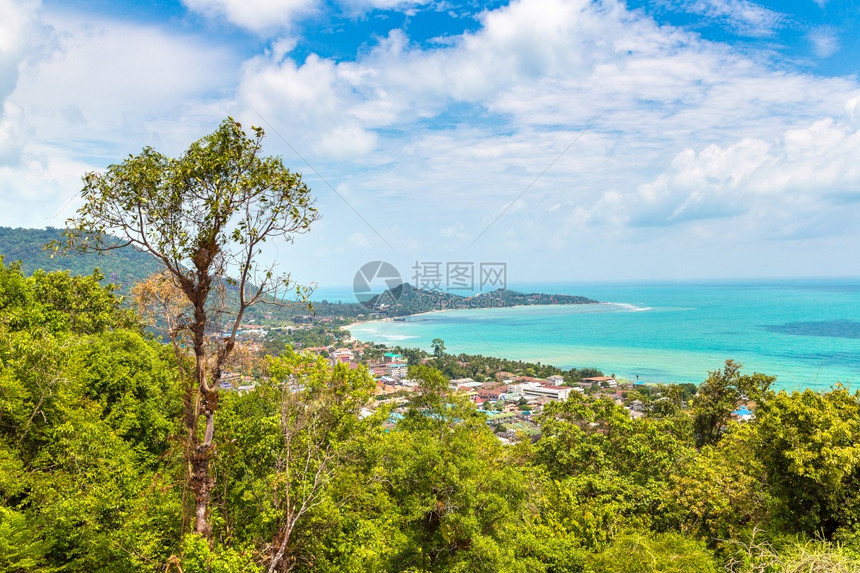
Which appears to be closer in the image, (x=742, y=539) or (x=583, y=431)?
(x=742, y=539)

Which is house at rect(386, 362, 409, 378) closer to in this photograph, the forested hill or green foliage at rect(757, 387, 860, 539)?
the forested hill

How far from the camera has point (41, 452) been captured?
25.8 ft

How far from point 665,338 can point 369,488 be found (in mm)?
72262

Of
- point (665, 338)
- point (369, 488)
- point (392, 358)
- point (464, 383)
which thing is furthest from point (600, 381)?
point (665, 338)

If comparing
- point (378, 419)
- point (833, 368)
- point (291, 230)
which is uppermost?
point (291, 230)

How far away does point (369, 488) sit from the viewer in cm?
727

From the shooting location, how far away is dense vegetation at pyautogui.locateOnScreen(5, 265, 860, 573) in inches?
236

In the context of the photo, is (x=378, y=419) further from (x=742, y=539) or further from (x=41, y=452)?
(x=742, y=539)

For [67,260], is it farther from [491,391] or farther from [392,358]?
[491,391]

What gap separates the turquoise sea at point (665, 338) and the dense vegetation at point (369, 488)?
19.9 m

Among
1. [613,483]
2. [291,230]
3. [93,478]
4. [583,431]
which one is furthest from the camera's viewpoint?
[583,431]

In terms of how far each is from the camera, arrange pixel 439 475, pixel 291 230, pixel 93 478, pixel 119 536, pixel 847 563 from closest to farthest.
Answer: pixel 291 230
pixel 847 563
pixel 119 536
pixel 439 475
pixel 93 478

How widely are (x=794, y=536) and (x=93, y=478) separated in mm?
11166

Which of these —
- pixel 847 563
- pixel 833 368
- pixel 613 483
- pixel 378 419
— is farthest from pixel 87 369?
pixel 833 368
